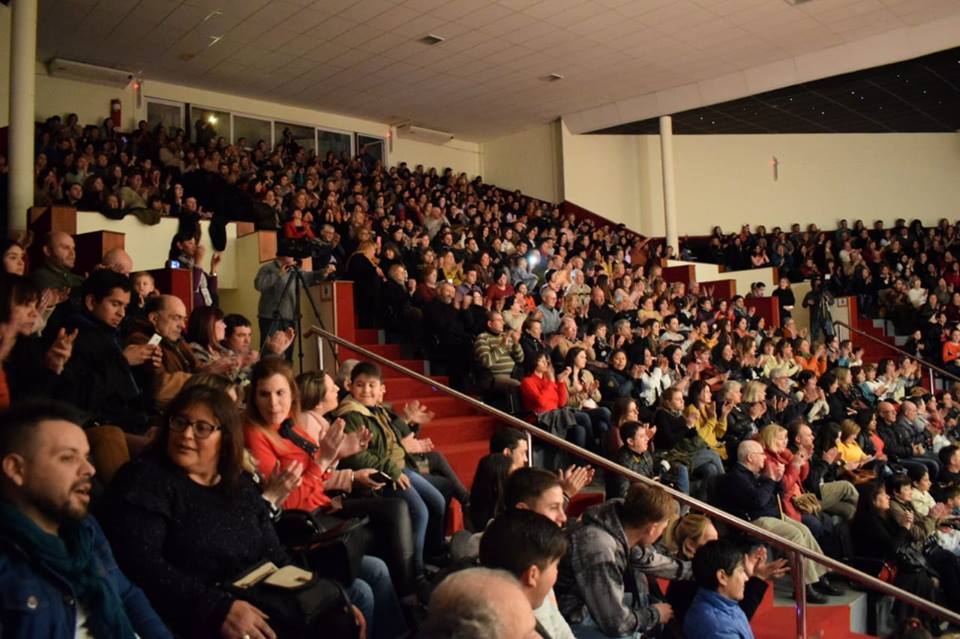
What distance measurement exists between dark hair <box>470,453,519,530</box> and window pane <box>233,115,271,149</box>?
11427 mm

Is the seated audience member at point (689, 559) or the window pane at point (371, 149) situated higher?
the window pane at point (371, 149)

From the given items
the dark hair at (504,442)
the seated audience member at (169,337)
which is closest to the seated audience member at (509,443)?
the dark hair at (504,442)

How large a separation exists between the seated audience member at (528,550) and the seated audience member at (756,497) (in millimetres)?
2996

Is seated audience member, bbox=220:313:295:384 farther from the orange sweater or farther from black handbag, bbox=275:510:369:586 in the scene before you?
the orange sweater

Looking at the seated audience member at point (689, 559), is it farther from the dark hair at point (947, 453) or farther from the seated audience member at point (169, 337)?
the dark hair at point (947, 453)

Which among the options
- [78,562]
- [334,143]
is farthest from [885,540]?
[334,143]

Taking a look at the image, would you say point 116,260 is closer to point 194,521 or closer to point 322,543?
point 322,543

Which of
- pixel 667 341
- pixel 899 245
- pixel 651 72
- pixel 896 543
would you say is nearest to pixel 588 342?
pixel 667 341

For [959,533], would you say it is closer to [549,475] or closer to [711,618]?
[711,618]

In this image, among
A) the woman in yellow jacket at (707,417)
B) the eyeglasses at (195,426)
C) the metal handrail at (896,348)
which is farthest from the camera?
the metal handrail at (896,348)

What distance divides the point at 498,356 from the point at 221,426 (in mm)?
4503

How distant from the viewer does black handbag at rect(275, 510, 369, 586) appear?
96.6 inches

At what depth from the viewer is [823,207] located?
16656mm

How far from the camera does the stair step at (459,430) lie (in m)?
5.54
